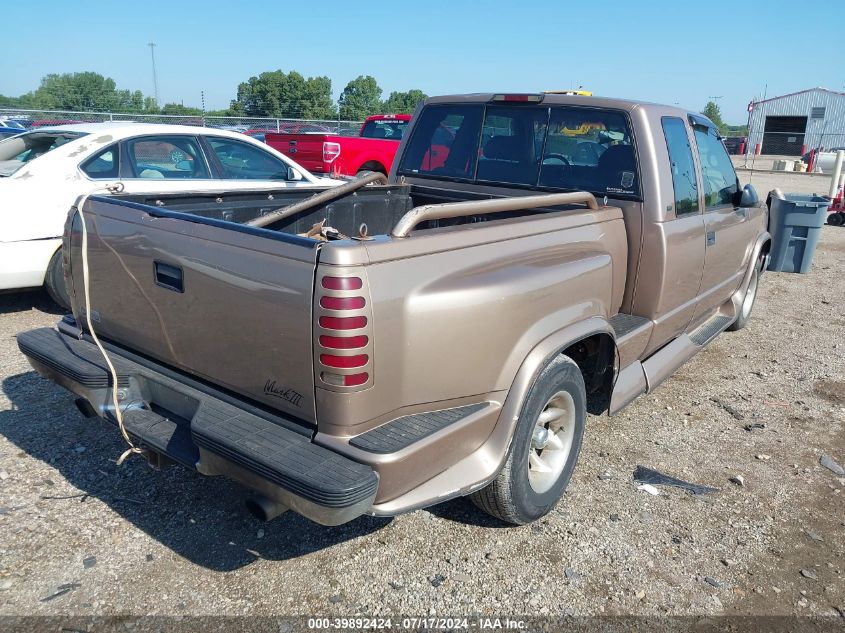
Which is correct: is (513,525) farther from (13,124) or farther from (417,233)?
(13,124)

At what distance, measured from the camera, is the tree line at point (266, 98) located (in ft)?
137

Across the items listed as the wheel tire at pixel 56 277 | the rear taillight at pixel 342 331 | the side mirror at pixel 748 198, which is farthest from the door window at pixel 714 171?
the wheel tire at pixel 56 277

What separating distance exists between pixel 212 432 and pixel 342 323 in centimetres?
71

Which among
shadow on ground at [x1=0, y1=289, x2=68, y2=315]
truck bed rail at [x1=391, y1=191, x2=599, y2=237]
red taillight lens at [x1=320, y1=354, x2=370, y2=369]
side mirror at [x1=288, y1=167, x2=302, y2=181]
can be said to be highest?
truck bed rail at [x1=391, y1=191, x2=599, y2=237]

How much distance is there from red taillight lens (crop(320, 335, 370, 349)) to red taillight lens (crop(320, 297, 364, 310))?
10 centimetres

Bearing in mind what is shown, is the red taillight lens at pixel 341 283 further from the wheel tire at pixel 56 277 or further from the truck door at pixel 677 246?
the wheel tire at pixel 56 277

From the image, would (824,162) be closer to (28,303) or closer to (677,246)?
(677,246)

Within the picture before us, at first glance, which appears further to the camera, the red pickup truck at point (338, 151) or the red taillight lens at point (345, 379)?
the red pickup truck at point (338, 151)

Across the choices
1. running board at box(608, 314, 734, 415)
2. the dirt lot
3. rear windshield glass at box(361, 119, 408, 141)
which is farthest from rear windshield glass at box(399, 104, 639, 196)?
rear windshield glass at box(361, 119, 408, 141)

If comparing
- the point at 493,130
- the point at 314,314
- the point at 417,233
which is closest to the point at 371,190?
the point at 493,130

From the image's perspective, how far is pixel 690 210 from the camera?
438 centimetres

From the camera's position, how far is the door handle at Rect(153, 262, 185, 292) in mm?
2716

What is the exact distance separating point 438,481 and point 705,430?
2700 mm

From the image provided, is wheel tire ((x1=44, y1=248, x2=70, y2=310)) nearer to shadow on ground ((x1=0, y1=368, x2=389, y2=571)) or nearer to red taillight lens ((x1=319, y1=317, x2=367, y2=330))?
shadow on ground ((x1=0, y1=368, x2=389, y2=571))
